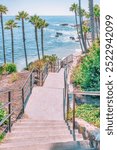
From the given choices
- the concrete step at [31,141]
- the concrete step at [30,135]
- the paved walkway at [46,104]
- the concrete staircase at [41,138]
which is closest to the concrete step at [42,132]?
the concrete staircase at [41,138]

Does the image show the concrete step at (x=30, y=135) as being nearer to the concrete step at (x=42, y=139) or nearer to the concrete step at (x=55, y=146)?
the concrete step at (x=42, y=139)

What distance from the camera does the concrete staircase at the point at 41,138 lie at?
7234 millimetres

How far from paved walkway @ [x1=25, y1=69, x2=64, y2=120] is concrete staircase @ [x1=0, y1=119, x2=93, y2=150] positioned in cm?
196

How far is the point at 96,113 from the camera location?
12.9 meters

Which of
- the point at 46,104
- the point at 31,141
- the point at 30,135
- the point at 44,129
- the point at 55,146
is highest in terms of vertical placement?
the point at 55,146

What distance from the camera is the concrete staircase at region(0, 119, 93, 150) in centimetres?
723

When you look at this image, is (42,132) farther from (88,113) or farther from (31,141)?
(88,113)

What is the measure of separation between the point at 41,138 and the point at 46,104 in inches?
245

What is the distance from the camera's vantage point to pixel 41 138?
8648mm

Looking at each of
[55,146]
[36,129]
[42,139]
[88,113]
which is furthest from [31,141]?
[88,113]

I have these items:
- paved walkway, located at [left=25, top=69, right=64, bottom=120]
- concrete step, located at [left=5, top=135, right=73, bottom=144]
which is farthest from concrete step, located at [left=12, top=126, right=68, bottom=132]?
paved walkway, located at [left=25, top=69, right=64, bottom=120]

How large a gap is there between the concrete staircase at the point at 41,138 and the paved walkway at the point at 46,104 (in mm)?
1962

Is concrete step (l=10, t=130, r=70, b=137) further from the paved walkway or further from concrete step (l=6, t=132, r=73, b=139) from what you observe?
the paved walkway

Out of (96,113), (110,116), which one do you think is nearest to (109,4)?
(110,116)
